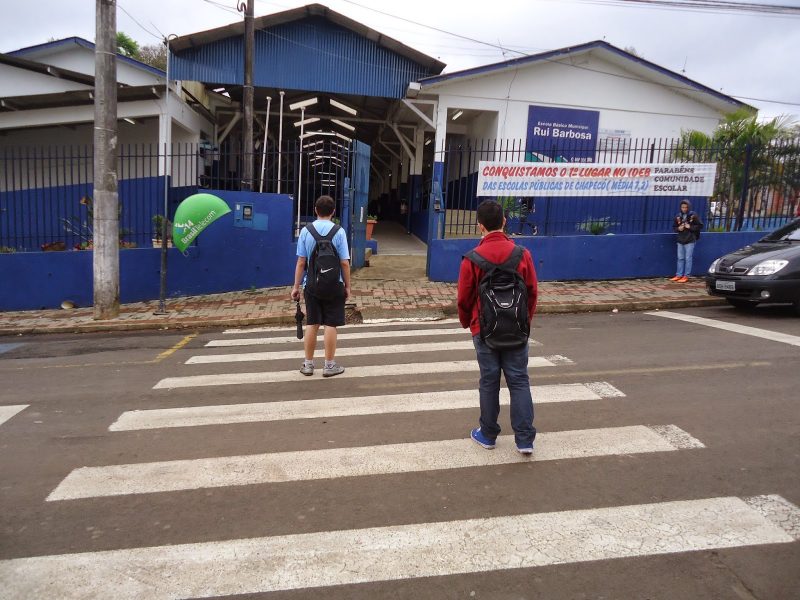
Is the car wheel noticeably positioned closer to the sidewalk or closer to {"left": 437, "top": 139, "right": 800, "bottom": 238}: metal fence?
the sidewalk

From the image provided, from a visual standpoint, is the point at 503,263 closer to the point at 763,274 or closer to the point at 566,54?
the point at 763,274

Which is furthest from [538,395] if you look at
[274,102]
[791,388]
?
[274,102]

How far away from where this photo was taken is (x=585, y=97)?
17.2 m

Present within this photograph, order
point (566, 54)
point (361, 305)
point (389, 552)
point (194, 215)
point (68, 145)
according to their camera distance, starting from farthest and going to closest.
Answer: point (566, 54)
point (68, 145)
point (361, 305)
point (194, 215)
point (389, 552)

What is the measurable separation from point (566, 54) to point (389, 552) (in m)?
16.2

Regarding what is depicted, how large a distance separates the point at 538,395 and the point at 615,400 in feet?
2.15

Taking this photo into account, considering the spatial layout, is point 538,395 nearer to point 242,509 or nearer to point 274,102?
point 242,509

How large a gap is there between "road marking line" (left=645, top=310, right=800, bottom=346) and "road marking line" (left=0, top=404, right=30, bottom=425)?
8268 mm

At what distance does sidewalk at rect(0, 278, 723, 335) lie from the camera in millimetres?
9945

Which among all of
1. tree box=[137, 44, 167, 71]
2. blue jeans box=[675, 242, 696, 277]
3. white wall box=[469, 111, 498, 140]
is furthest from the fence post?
tree box=[137, 44, 167, 71]

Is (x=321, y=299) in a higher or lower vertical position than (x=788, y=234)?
lower

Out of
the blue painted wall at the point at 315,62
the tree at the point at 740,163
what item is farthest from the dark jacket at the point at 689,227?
the blue painted wall at the point at 315,62

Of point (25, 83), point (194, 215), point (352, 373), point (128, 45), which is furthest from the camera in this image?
point (128, 45)

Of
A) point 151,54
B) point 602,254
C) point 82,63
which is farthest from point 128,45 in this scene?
point 602,254
